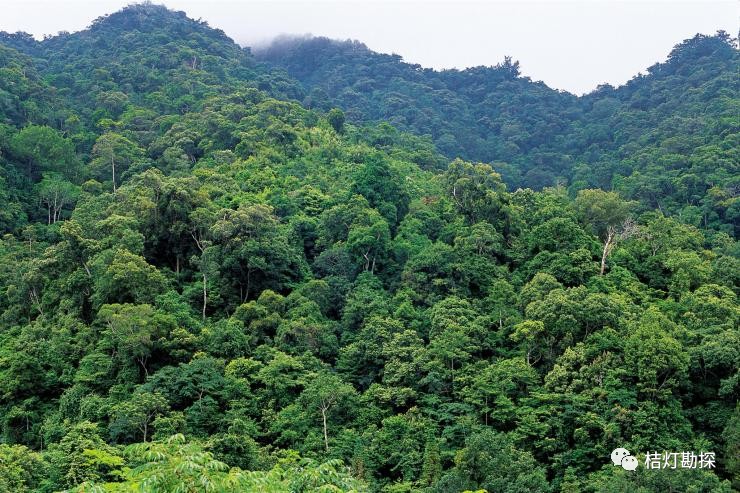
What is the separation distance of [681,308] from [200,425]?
51.7 ft

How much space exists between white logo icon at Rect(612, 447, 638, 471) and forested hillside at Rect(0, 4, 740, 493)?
0.21 metres

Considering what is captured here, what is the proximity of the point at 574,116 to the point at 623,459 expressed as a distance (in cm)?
5010

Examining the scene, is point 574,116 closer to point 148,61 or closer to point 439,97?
point 439,97

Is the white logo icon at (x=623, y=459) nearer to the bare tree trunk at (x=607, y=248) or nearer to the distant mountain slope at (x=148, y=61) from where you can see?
the bare tree trunk at (x=607, y=248)

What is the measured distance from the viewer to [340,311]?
27.6m

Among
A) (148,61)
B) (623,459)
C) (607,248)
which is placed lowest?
(623,459)

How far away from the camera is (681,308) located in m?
24.7

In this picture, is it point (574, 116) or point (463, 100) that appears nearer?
point (574, 116)

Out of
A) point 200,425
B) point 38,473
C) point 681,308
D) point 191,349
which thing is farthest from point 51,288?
point 681,308

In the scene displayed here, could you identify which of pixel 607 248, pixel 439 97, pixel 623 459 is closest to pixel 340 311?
pixel 607 248

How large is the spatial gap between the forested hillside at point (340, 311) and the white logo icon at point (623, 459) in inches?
8.4

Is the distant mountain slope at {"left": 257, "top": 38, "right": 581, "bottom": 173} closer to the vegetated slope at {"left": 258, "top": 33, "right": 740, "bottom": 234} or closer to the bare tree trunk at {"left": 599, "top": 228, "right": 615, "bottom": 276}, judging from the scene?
the vegetated slope at {"left": 258, "top": 33, "right": 740, "bottom": 234}

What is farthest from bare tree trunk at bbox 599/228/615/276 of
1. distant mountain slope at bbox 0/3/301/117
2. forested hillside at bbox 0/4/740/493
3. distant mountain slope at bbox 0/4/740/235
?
distant mountain slope at bbox 0/3/301/117

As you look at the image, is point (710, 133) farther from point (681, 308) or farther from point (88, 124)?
point (88, 124)
